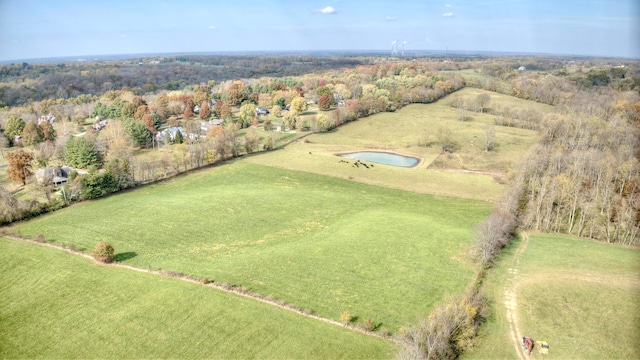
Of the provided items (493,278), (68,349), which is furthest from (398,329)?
(68,349)

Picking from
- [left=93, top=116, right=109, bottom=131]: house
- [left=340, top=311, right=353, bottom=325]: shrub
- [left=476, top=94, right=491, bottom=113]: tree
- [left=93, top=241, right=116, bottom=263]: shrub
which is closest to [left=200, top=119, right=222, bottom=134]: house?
[left=93, top=116, right=109, bottom=131]: house

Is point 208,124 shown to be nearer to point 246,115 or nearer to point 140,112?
point 246,115

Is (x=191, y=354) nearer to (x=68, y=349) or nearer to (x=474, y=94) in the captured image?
(x=68, y=349)

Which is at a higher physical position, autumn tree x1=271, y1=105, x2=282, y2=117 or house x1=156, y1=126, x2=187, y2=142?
autumn tree x1=271, y1=105, x2=282, y2=117

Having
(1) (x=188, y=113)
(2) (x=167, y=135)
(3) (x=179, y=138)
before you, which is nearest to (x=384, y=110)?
(1) (x=188, y=113)

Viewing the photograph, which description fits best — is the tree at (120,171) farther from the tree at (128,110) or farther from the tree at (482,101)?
the tree at (482,101)

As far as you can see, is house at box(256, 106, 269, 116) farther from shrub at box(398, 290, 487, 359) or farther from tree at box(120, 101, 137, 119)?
shrub at box(398, 290, 487, 359)
